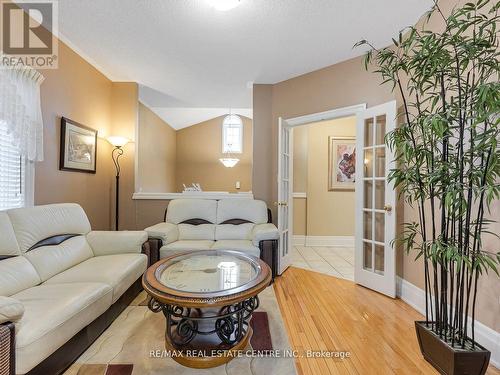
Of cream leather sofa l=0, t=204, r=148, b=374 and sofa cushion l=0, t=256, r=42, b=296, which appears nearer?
cream leather sofa l=0, t=204, r=148, b=374

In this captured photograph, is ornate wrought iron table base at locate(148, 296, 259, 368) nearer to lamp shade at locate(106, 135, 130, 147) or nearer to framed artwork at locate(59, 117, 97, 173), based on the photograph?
framed artwork at locate(59, 117, 97, 173)

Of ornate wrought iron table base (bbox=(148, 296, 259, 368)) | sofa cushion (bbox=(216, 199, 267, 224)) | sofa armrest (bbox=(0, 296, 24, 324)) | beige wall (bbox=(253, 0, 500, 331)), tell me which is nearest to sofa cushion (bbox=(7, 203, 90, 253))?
sofa armrest (bbox=(0, 296, 24, 324))

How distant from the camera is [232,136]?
24.5 ft

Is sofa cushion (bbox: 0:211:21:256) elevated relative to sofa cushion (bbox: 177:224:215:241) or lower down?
elevated

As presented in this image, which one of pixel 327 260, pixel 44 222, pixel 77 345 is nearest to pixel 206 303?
pixel 77 345

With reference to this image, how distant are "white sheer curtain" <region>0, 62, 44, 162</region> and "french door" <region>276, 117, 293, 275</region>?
267 centimetres

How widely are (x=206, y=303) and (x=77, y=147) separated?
108 inches

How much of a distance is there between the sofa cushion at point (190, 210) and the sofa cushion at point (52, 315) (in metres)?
1.60

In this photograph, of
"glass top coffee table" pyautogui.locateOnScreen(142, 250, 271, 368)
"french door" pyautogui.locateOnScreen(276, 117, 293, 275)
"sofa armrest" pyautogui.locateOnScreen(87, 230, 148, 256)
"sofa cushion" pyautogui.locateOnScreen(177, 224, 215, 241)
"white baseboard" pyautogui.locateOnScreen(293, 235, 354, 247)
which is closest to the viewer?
"glass top coffee table" pyautogui.locateOnScreen(142, 250, 271, 368)

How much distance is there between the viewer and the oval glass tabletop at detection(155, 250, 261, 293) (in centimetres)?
165

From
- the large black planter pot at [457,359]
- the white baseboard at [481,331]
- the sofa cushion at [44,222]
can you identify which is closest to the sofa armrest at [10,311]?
the sofa cushion at [44,222]

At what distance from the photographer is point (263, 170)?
150 inches

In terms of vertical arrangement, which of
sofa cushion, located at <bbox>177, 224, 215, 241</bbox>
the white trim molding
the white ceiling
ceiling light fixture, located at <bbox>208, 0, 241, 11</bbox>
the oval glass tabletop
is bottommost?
the oval glass tabletop

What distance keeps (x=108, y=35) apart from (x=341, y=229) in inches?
181
